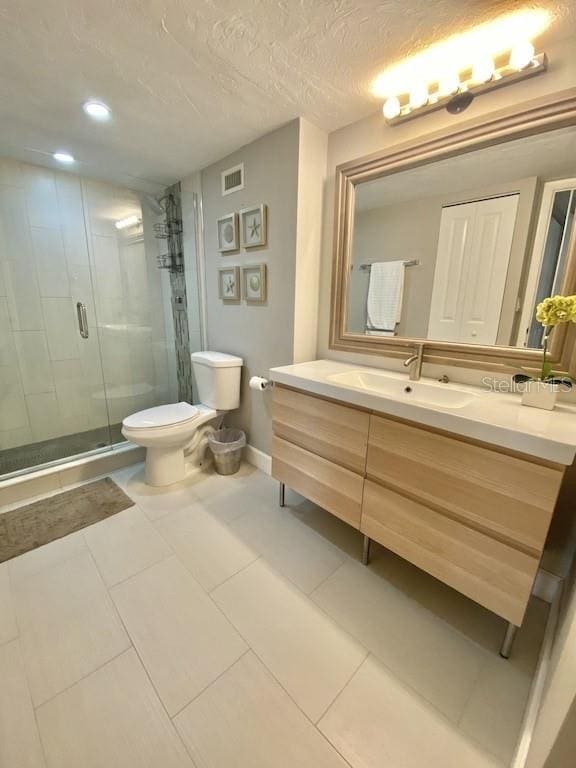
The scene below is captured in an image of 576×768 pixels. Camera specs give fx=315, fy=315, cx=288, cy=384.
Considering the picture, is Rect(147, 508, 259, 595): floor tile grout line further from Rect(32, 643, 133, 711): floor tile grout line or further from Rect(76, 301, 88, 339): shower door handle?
Rect(76, 301, 88, 339): shower door handle

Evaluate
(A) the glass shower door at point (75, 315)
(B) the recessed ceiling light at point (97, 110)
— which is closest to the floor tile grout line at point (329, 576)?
(A) the glass shower door at point (75, 315)

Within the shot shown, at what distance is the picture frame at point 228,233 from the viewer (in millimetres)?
2061

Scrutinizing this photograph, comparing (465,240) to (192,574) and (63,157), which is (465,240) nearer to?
(192,574)

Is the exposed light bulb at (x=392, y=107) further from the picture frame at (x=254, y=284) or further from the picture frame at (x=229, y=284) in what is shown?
the picture frame at (x=229, y=284)

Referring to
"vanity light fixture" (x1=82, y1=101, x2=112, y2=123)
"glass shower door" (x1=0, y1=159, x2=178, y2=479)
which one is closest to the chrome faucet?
"vanity light fixture" (x1=82, y1=101, x2=112, y2=123)

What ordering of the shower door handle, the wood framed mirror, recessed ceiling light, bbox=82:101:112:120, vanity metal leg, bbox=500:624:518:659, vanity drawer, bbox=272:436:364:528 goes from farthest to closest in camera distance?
the shower door handle, recessed ceiling light, bbox=82:101:112:120, vanity drawer, bbox=272:436:364:528, the wood framed mirror, vanity metal leg, bbox=500:624:518:659

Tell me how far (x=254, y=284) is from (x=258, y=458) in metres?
1.22

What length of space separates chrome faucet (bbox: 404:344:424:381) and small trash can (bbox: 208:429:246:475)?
126 cm

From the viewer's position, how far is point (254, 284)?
2.03m

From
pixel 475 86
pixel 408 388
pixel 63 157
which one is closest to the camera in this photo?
pixel 475 86

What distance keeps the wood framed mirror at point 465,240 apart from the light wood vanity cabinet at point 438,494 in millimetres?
535

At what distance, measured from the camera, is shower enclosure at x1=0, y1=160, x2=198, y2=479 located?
7.54 feet

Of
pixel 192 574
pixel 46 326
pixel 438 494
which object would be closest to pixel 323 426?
pixel 438 494

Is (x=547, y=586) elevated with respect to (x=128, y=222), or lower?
lower
